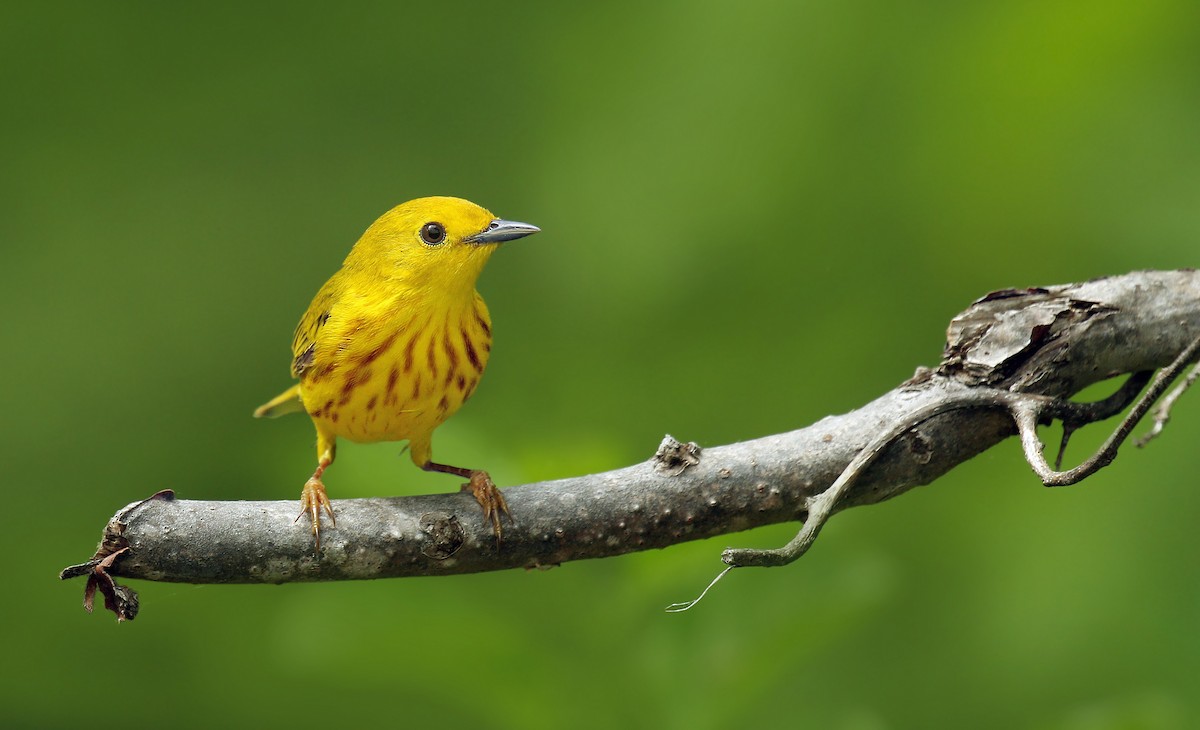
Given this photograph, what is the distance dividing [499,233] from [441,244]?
18cm

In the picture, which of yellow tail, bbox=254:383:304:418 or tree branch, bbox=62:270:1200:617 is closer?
tree branch, bbox=62:270:1200:617

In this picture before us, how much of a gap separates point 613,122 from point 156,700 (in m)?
2.87

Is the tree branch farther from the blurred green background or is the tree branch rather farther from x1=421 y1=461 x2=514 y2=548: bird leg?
the blurred green background

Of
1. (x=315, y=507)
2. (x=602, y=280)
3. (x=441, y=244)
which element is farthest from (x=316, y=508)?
(x=602, y=280)

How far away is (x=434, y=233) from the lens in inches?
129

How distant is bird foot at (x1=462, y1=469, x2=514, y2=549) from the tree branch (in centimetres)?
2

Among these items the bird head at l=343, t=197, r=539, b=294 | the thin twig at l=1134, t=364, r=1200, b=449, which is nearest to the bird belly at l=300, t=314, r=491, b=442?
the bird head at l=343, t=197, r=539, b=294

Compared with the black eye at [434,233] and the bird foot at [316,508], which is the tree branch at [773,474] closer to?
the bird foot at [316,508]

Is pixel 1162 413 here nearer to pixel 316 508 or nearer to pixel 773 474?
pixel 773 474

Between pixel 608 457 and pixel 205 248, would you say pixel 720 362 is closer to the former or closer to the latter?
pixel 608 457

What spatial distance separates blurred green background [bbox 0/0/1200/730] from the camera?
3.77 metres

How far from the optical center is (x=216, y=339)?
191 inches

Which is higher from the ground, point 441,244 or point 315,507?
point 441,244

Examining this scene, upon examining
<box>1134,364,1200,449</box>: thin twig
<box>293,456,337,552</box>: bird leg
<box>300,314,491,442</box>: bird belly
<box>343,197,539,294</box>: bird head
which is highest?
<box>343,197,539,294</box>: bird head
